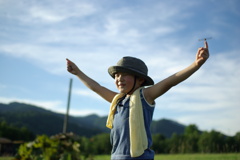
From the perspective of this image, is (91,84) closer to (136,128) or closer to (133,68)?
(133,68)

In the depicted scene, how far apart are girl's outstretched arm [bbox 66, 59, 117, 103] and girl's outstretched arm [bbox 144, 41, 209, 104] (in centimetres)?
55

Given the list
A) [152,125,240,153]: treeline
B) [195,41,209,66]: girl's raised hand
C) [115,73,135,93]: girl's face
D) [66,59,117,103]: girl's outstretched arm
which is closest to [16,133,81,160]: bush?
[66,59,117,103]: girl's outstretched arm

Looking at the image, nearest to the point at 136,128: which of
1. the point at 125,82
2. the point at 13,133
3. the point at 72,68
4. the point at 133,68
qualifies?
the point at 125,82

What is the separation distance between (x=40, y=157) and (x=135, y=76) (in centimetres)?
349

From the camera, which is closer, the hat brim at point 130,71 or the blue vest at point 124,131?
the blue vest at point 124,131

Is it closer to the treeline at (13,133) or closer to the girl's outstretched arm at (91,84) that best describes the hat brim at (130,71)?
the girl's outstretched arm at (91,84)

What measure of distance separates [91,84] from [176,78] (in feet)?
3.51

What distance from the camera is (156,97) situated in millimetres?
2793

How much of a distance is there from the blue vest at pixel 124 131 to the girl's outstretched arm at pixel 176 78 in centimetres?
9

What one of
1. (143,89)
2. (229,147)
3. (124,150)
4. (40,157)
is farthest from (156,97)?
(229,147)

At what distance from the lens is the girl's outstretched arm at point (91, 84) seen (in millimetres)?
3223

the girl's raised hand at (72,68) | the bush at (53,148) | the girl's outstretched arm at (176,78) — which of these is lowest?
the bush at (53,148)

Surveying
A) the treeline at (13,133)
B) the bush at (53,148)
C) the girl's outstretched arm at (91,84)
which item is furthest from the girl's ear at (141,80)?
the treeline at (13,133)

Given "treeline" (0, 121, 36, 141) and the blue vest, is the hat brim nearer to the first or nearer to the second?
the blue vest
